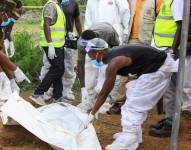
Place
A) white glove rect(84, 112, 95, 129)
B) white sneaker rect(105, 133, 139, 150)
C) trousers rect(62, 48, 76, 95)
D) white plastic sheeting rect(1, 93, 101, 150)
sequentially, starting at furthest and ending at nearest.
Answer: trousers rect(62, 48, 76, 95), white sneaker rect(105, 133, 139, 150), white plastic sheeting rect(1, 93, 101, 150), white glove rect(84, 112, 95, 129)

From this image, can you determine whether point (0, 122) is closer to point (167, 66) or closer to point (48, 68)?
point (48, 68)

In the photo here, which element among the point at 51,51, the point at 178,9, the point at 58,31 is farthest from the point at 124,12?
the point at 178,9

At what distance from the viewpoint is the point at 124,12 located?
26.4 feet

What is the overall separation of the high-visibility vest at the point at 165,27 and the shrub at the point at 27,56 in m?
3.26

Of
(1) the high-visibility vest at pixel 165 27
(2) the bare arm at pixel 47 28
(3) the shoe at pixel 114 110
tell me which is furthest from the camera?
(2) the bare arm at pixel 47 28

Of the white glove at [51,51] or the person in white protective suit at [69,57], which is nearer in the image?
the white glove at [51,51]

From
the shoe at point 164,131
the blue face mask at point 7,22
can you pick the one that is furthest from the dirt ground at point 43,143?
the blue face mask at point 7,22

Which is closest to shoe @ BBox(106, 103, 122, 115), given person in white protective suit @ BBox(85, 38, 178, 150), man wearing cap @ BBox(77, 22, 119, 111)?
man wearing cap @ BBox(77, 22, 119, 111)

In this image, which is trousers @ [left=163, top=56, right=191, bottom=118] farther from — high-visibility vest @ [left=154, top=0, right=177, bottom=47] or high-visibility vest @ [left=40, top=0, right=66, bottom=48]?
high-visibility vest @ [left=40, top=0, right=66, bottom=48]

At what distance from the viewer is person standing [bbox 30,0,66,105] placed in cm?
780

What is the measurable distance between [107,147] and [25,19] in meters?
13.0

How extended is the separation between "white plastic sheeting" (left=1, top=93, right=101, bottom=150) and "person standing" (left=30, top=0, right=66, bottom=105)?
1.28 meters

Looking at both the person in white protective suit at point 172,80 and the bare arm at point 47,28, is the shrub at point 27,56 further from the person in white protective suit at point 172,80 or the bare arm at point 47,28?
the person in white protective suit at point 172,80

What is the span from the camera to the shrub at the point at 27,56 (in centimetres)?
948
